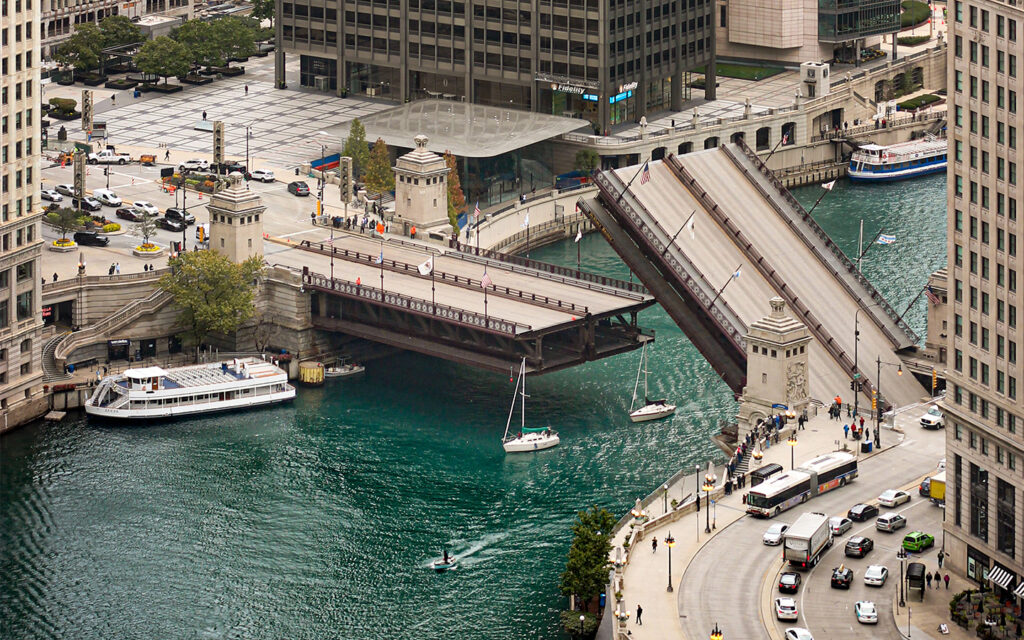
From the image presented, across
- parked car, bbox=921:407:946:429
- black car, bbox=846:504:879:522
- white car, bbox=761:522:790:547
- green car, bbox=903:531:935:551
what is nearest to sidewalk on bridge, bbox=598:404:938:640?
parked car, bbox=921:407:946:429

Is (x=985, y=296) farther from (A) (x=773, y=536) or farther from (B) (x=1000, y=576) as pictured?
(A) (x=773, y=536)

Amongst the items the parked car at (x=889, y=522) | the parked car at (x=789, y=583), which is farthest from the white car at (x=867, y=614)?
the parked car at (x=889, y=522)

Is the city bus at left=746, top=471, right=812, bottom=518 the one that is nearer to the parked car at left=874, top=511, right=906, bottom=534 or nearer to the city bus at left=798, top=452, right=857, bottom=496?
the city bus at left=798, top=452, right=857, bottom=496

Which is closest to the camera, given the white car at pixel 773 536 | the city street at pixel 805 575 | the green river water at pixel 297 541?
the city street at pixel 805 575

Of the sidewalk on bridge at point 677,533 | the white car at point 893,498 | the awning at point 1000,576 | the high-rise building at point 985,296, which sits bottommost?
the sidewalk on bridge at point 677,533

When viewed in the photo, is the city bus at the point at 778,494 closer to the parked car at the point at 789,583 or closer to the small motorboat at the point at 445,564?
the parked car at the point at 789,583

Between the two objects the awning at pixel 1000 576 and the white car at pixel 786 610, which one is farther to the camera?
the awning at pixel 1000 576

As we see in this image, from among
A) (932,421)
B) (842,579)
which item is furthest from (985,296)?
(932,421)
